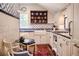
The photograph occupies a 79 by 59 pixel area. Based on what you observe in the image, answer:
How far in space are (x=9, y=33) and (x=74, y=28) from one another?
23.0 inches

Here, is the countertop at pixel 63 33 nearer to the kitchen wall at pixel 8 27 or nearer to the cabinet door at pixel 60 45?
the cabinet door at pixel 60 45

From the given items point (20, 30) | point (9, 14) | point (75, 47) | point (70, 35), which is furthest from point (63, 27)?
point (9, 14)

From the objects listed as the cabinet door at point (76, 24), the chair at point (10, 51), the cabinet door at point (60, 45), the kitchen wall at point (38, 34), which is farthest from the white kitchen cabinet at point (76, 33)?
the chair at point (10, 51)

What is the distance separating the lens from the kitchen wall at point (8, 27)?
4.04 ft

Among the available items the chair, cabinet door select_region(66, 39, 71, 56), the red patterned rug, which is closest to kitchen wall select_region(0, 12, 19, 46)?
the chair

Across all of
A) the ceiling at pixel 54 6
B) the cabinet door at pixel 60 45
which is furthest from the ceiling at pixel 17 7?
the cabinet door at pixel 60 45

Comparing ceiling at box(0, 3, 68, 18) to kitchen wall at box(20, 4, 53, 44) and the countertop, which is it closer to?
kitchen wall at box(20, 4, 53, 44)

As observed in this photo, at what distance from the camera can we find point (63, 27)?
4.11 feet

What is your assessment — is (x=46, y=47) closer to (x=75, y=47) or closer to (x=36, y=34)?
(x=36, y=34)

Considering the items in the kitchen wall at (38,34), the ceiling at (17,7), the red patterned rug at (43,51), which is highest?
the ceiling at (17,7)

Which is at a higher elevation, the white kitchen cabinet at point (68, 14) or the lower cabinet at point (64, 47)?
the white kitchen cabinet at point (68, 14)

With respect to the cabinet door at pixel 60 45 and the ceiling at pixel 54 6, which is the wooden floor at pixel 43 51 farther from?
the ceiling at pixel 54 6

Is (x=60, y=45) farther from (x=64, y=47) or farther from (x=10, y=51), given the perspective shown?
(x=10, y=51)

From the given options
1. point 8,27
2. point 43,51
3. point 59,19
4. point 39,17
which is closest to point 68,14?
point 59,19
